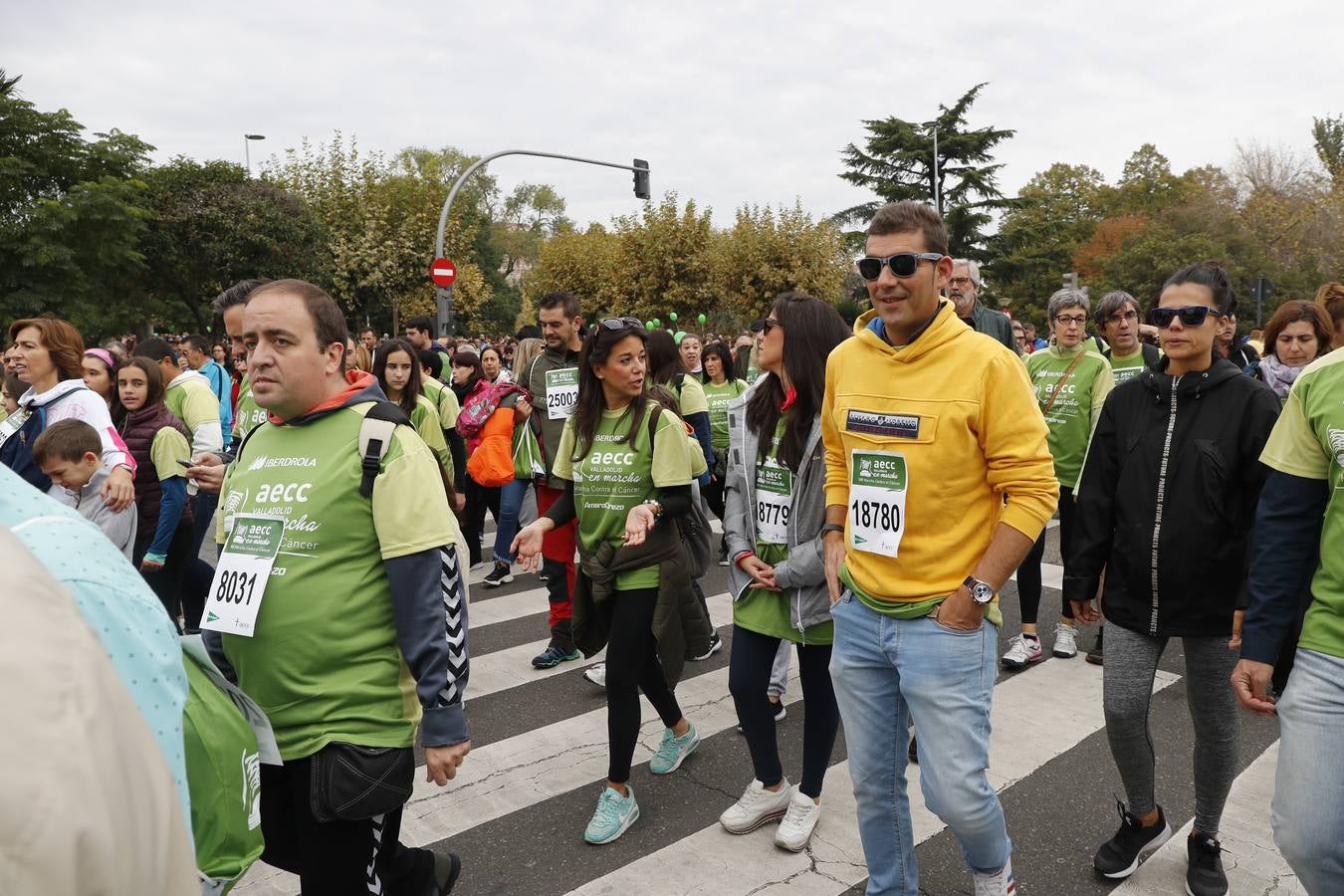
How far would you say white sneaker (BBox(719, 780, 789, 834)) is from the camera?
3.70 m

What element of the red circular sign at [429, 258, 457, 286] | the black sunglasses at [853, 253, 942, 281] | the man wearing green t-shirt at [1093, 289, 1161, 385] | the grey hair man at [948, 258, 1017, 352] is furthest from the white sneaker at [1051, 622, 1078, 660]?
the red circular sign at [429, 258, 457, 286]

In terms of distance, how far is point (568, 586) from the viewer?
546 cm

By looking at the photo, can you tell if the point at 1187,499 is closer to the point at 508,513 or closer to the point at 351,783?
the point at 351,783

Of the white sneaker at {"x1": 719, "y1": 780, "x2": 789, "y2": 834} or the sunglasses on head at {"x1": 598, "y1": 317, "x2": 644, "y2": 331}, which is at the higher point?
the sunglasses on head at {"x1": 598, "y1": 317, "x2": 644, "y2": 331}

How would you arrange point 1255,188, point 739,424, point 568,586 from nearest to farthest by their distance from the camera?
point 739,424 < point 568,586 < point 1255,188

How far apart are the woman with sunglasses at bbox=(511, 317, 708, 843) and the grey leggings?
1.56m

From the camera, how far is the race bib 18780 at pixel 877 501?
267cm

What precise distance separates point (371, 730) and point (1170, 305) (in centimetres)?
291

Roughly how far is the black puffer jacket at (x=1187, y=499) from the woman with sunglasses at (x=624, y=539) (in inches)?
64.7

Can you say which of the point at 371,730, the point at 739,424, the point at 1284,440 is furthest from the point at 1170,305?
the point at 371,730

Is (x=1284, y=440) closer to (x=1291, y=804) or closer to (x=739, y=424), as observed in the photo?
(x=1291, y=804)

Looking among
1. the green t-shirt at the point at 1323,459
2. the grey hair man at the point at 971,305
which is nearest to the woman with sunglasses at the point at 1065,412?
the grey hair man at the point at 971,305

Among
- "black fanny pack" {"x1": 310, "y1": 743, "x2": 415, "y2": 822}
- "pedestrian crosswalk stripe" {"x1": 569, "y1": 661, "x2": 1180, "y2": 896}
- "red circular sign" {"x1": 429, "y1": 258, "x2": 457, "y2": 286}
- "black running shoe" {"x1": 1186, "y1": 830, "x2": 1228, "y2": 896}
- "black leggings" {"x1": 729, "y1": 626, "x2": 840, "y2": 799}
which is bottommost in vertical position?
"pedestrian crosswalk stripe" {"x1": 569, "y1": 661, "x2": 1180, "y2": 896}

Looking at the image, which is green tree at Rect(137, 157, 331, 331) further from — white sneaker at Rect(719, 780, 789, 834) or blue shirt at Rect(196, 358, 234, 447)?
white sneaker at Rect(719, 780, 789, 834)
